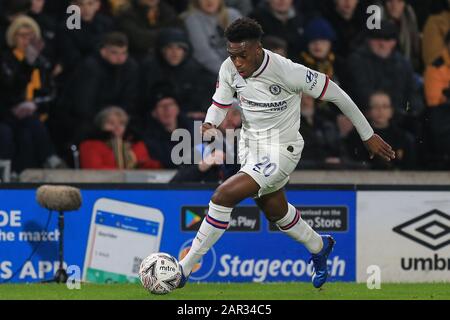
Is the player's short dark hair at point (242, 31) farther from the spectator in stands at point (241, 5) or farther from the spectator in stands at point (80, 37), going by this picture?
the spectator in stands at point (241, 5)

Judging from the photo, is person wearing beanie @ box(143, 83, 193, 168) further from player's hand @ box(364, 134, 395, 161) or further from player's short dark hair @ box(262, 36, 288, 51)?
player's hand @ box(364, 134, 395, 161)

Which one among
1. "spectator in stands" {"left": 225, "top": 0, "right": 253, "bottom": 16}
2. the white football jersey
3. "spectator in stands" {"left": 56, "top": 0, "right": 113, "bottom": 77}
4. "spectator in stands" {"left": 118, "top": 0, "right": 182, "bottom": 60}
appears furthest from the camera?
"spectator in stands" {"left": 225, "top": 0, "right": 253, "bottom": 16}

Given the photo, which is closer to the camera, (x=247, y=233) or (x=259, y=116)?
(x=259, y=116)

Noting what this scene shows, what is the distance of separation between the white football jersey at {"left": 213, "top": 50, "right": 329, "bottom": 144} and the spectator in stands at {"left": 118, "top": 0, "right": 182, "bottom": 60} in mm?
4789

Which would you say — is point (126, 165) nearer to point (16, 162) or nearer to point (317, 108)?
point (16, 162)

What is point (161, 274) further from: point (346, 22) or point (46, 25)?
point (346, 22)

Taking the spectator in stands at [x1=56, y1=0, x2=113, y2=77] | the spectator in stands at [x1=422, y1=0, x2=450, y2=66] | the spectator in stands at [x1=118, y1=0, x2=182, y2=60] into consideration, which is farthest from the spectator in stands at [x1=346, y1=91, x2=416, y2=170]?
the spectator in stands at [x1=56, y1=0, x2=113, y2=77]

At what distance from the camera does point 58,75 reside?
14172mm

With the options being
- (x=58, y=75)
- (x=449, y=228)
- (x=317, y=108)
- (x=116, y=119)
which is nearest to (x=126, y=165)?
(x=116, y=119)

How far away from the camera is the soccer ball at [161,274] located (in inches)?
372

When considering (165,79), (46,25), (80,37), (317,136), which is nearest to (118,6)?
(80,37)

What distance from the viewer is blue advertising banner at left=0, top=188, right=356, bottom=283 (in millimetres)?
12047

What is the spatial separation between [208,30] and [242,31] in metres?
5.18

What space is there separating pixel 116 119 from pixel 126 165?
539mm
